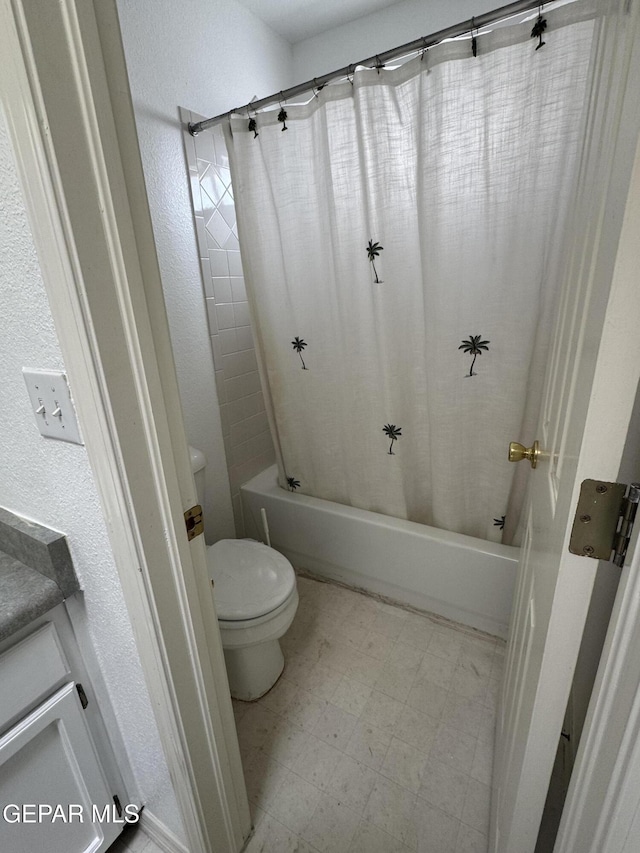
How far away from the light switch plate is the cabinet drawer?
389mm

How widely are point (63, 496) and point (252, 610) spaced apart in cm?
→ 74

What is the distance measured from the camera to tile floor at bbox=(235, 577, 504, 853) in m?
1.01

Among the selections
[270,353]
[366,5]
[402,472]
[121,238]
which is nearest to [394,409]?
[402,472]

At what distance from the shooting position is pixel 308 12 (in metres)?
1.65

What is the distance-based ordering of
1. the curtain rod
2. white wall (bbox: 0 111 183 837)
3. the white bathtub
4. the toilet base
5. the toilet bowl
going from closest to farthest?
white wall (bbox: 0 111 183 837) → the curtain rod → the toilet bowl → the toilet base → the white bathtub

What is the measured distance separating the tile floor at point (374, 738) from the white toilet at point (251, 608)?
0.09 metres

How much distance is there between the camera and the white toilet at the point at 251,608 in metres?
1.22

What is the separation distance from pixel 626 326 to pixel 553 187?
1.00 metres

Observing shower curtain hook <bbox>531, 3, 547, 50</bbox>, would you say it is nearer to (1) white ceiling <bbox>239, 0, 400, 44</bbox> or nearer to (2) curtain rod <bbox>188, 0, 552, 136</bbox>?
(2) curtain rod <bbox>188, 0, 552, 136</bbox>

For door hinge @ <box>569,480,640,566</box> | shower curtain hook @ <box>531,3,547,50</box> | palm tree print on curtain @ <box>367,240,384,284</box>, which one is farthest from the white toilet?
shower curtain hook @ <box>531,3,547,50</box>

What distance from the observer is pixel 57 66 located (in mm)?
442

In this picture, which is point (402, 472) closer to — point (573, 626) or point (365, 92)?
point (573, 626)

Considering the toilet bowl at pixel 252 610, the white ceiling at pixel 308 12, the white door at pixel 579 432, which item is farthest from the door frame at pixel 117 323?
the white ceiling at pixel 308 12

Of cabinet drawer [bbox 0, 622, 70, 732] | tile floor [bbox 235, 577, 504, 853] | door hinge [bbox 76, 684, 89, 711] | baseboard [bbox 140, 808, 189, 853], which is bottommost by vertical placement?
tile floor [bbox 235, 577, 504, 853]
